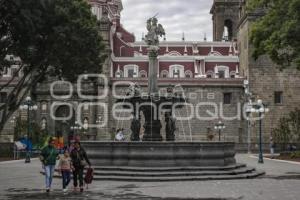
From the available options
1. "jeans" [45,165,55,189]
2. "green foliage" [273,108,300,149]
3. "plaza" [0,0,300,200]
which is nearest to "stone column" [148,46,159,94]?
"plaza" [0,0,300,200]

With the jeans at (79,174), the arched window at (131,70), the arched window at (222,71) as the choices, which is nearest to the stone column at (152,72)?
the jeans at (79,174)

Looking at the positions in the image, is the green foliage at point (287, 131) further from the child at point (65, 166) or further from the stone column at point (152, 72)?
the child at point (65, 166)

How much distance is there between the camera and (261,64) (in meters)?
51.2

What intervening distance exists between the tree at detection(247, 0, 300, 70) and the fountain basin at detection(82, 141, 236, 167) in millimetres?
8280

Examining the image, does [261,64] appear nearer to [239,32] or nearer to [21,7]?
[239,32]

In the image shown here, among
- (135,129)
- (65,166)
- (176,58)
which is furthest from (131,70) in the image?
(65,166)

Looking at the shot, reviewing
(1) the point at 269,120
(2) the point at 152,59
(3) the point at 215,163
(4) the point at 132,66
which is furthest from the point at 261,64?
(3) the point at 215,163

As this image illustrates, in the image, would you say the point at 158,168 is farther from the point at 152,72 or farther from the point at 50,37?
the point at 50,37

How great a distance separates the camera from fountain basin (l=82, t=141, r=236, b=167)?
18.3 meters

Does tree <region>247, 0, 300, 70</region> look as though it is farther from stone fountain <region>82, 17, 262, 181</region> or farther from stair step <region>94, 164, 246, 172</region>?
stair step <region>94, 164, 246, 172</region>

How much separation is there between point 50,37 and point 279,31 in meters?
11.3

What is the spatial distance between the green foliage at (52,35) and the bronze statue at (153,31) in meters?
3.77

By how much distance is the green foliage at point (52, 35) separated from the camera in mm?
19453

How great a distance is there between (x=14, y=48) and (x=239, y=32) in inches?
1542
